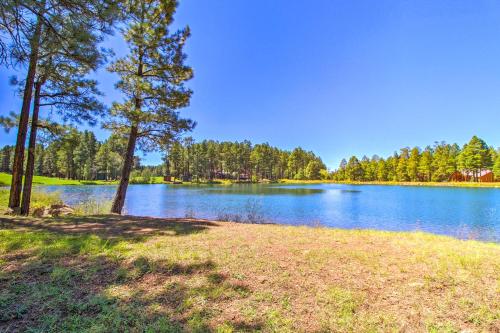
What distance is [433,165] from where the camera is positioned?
6034 cm

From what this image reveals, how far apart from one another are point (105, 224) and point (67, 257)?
331 cm

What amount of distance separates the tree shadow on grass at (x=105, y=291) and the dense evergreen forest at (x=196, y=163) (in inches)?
1891

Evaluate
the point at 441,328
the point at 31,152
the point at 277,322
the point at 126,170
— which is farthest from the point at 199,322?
the point at 31,152

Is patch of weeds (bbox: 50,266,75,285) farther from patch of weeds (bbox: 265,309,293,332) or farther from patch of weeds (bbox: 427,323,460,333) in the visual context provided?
patch of weeds (bbox: 427,323,460,333)

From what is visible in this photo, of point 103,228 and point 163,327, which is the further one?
point 103,228

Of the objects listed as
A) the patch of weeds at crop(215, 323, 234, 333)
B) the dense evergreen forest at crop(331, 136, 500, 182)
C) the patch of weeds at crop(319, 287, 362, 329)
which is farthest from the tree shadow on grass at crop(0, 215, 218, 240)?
the dense evergreen forest at crop(331, 136, 500, 182)

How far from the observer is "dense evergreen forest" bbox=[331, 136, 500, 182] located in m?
Answer: 54.7

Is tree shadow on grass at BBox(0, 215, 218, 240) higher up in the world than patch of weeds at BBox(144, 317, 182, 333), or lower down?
higher up

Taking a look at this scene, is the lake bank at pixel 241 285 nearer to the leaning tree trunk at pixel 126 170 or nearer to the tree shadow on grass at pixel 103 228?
the tree shadow on grass at pixel 103 228

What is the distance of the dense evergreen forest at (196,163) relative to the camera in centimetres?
6625

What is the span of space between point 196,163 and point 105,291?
7753 centimetres

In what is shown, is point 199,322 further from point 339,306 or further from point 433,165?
point 433,165

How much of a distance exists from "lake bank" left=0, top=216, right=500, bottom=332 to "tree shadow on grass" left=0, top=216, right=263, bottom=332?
16mm

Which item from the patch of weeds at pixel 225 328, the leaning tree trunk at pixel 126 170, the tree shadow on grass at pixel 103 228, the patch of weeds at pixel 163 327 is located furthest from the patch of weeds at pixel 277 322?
the leaning tree trunk at pixel 126 170
